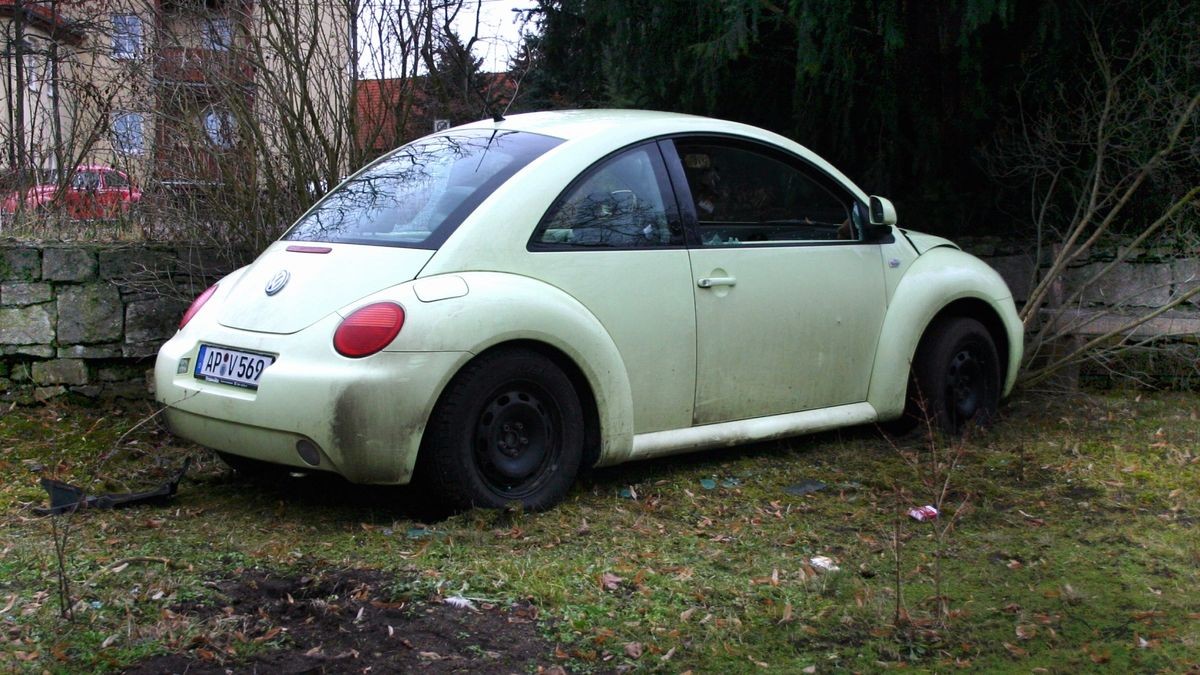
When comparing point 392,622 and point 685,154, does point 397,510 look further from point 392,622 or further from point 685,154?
point 685,154

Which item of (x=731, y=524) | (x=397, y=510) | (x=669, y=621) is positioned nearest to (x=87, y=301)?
(x=397, y=510)

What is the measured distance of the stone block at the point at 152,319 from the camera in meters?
6.59

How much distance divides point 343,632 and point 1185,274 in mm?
6723

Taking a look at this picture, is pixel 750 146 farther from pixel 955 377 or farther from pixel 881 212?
pixel 955 377

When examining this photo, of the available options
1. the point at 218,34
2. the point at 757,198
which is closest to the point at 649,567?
the point at 757,198

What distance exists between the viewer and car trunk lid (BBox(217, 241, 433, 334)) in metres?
4.58

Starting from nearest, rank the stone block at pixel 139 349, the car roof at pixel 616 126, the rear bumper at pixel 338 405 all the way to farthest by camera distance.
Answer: the rear bumper at pixel 338 405
the car roof at pixel 616 126
the stone block at pixel 139 349

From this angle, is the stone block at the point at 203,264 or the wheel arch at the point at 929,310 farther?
the stone block at the point at 203,264

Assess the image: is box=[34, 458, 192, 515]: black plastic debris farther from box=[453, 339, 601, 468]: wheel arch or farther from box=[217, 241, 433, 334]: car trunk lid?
box=[453, 339, 601, 468]: wheel arch

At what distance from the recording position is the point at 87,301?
6.55 m

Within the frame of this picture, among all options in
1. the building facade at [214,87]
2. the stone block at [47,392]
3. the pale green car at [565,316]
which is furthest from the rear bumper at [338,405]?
the building facade at [214,87]

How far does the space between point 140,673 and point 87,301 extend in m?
3.86

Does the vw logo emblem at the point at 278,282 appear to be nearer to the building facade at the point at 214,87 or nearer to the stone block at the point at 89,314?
the stone block at the point at 89,314

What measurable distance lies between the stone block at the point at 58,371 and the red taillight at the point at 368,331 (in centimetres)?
279
